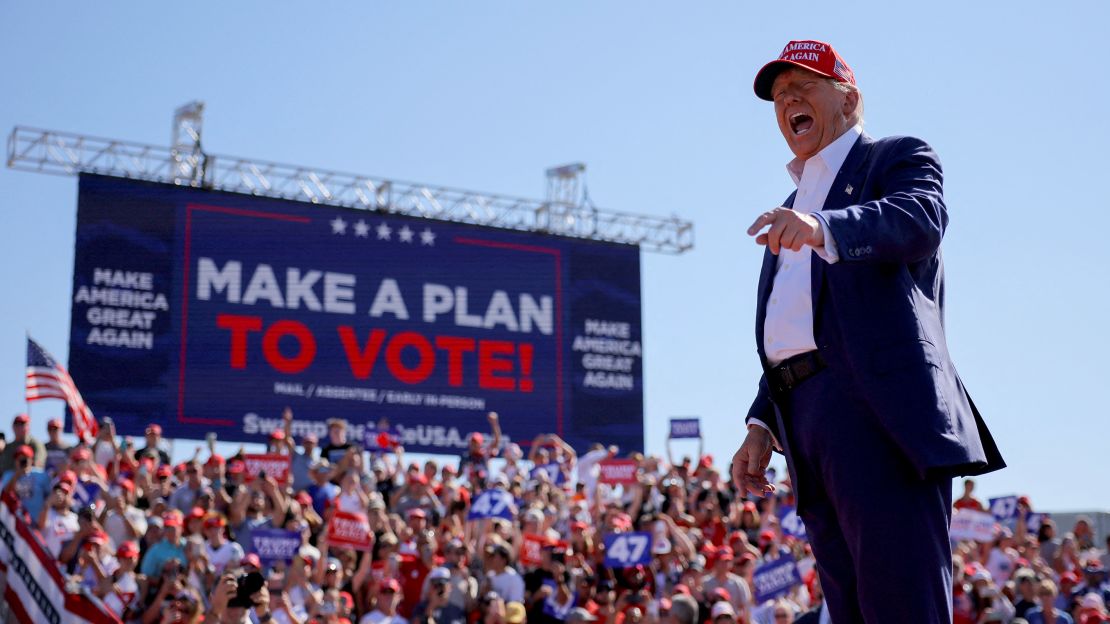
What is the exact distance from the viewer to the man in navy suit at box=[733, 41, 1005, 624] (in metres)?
2.32

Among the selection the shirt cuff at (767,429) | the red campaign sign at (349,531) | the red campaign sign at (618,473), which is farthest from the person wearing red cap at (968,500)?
the shirt cuff at (767,429)

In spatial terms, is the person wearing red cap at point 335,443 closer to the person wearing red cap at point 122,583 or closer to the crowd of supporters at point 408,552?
the crowd of supporters at point 408,552

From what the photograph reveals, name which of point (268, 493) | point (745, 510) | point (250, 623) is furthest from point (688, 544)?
point (250, 623)

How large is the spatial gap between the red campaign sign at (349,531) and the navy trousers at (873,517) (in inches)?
339

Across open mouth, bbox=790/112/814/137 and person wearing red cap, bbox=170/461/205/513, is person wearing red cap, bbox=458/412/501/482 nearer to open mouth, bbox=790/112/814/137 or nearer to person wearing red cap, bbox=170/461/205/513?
person wearing red cap, bbox=170/461/205/513

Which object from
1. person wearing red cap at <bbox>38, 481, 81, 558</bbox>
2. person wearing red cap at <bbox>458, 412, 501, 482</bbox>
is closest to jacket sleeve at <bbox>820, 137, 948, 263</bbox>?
person wearing red cap at <bbox>38, 481, 81, 558</bbox>

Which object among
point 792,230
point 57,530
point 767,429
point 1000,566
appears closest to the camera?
point 792,230

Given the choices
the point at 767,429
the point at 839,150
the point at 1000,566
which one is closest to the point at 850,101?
the point at 839,150

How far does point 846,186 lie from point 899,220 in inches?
11.4

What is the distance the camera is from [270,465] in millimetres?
12633

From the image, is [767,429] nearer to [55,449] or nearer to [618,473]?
[55,449]

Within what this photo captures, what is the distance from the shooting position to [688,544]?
12320 mm

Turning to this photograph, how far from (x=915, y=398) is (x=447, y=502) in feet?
35.2

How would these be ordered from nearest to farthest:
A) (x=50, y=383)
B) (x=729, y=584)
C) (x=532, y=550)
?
(x=729, y=584), (x=532, y=550), (x=50, y=383)
